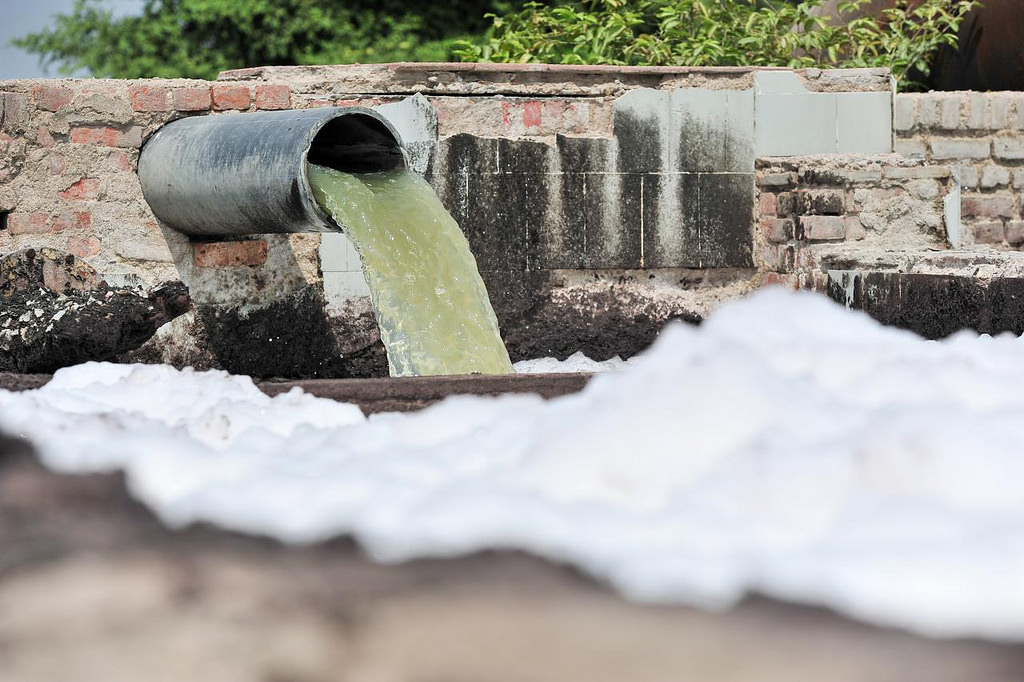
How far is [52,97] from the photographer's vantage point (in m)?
3.43

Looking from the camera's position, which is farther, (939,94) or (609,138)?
(939,94)

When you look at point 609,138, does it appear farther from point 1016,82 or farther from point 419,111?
point 1016,82

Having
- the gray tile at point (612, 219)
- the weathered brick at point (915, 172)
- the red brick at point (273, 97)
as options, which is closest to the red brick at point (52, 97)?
the red brick at point (273, 97)

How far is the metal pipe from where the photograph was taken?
297cm

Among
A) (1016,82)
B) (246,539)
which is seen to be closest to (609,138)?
(1016,82)

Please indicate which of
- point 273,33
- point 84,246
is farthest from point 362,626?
point 273,33

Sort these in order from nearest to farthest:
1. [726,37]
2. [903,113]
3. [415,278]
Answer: [415,278] < [903,113] < [726,37]

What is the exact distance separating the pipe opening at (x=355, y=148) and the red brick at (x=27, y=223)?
35.2 inches

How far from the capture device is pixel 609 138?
156 inches

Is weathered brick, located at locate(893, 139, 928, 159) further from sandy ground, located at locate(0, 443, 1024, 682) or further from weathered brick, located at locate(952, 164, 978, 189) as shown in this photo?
sandy ground, located at locate(0, 443, 1024, 682)

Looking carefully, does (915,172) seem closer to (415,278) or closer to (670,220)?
(670,220)

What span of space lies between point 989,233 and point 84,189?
3.53 m

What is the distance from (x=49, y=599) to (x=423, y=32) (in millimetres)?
9807

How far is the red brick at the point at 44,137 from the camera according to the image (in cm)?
343
